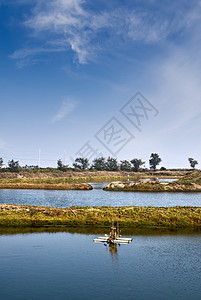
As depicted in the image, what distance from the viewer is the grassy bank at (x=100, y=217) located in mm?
43719

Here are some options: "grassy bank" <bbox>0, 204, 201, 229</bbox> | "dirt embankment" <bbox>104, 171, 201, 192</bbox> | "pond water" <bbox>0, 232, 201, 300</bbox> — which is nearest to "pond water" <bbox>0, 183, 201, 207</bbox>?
"dirt embankment" <bbox>104, 171, 201, 192</bbox>

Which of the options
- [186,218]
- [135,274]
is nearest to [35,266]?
[135,274]

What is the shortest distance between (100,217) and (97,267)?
1729 centimetres

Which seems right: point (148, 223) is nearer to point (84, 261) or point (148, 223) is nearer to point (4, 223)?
point (84, 261)

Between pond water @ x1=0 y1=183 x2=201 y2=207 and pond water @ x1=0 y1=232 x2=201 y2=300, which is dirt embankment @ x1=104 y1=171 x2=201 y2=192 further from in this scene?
pond water @ x1=0 y1=232 x2=201 y2=300

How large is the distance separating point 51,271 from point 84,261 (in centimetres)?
402

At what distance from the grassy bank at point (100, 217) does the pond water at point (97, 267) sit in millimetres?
4850

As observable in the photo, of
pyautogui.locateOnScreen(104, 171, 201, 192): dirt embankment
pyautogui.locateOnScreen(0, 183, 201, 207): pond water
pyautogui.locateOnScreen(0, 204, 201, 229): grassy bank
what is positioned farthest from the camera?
pyautogui.locateOnScreen(104, 171, 201, 192): dirt embankment

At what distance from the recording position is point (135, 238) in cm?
3756

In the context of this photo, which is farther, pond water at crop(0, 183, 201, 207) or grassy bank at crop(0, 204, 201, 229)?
pond water at crop(0, 183, 201, 207)

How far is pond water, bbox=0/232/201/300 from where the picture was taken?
22391 mm

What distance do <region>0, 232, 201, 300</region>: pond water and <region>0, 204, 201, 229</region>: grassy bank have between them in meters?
4.85

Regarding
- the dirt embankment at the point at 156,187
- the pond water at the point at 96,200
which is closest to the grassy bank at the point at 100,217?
the pond water at the point at 96,200

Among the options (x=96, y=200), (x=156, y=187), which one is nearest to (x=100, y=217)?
(x=96, y=200)
